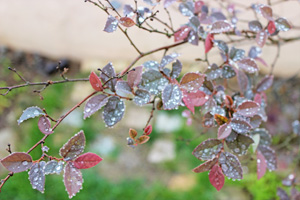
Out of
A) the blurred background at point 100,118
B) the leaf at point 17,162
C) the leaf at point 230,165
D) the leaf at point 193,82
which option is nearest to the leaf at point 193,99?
the leaf at point 193,82

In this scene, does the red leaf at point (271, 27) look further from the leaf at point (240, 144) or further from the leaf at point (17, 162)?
the leaf at point (17, 162)

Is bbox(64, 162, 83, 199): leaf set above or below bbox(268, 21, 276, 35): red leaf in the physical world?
below

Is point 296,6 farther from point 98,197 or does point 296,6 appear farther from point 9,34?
point 9,34

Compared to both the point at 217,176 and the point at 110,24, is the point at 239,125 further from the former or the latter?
the point at 110,24

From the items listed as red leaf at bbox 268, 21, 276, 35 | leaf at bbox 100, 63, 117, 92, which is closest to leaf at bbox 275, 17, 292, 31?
red leaf at bbox 268, 21, 276, 35

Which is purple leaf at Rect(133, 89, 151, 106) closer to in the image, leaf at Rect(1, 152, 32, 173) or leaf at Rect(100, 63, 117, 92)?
leaf at Rect(100, 63, 117, 92)

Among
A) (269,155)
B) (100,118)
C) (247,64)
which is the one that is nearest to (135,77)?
(247,64)
